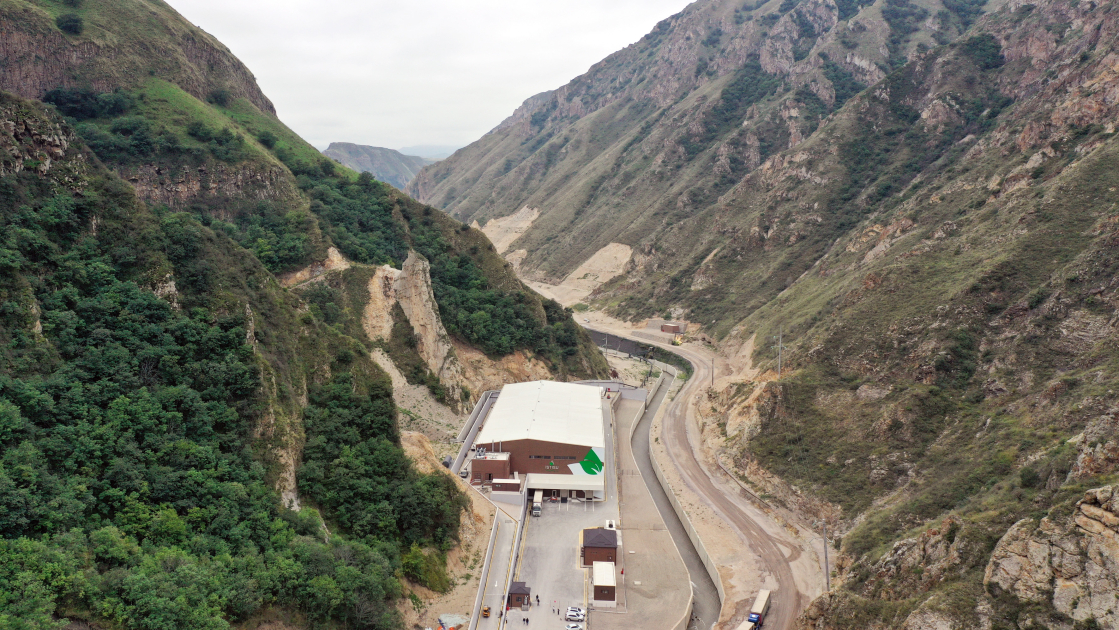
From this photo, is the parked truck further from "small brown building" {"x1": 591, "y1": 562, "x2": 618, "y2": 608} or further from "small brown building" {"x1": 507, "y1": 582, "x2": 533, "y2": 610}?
"small brown building" {"x1": 507, "y1": 582, "x2": 533, "y2": 610}

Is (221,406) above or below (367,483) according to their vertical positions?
above

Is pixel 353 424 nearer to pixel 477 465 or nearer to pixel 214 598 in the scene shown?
pixel 477 465

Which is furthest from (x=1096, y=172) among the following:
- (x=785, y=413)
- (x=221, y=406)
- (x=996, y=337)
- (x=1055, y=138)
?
(x=221, y=406)

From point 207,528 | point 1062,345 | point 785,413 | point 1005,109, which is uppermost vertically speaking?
point 1005,109

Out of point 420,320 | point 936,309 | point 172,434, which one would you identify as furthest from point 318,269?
point 936,309

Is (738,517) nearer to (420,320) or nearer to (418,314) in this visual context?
(420,320)
